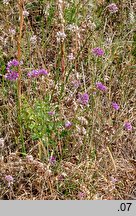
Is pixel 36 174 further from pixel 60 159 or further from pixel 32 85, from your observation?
pixel 32 85

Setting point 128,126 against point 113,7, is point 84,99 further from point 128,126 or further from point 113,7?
point 113,7

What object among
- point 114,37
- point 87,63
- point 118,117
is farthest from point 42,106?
point 114,37

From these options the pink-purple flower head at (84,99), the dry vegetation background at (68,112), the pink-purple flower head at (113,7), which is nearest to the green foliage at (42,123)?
the dry vegetation background at (68,112)

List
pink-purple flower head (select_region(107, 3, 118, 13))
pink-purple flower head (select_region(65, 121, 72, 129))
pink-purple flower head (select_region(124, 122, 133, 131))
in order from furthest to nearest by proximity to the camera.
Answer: pink-purple flower head (select_region(107, 3, 118, 13)) < pink-purple flower head (select_region(124, 122, 133, 131)) < pink-purple flower head (select_region(65, 121, 72, 129))

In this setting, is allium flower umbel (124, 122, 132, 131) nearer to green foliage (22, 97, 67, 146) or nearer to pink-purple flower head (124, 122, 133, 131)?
pink-purple flower head (124, 122, 133, 131)

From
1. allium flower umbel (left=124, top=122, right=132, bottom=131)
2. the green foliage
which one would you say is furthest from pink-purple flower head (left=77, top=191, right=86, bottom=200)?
allium flower umbel (left=124, top=122, right=132, bottom=131)

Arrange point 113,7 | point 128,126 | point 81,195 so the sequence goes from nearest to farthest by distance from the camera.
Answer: point 81,195
point 128,126
point 113,7

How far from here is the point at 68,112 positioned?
2.74 meters

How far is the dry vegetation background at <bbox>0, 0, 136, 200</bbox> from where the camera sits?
8.16ft

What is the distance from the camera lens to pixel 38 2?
3506 millimetres

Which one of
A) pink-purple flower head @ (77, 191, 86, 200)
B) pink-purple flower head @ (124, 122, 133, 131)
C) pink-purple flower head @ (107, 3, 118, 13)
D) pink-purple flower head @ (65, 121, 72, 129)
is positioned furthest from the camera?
pink-purple flower head @ (107, 3, 118, 13)

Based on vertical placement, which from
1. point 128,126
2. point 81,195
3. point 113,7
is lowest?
point 81,195

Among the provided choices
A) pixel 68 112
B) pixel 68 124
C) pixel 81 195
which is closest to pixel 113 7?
pixel 68 112

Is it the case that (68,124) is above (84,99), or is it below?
below
